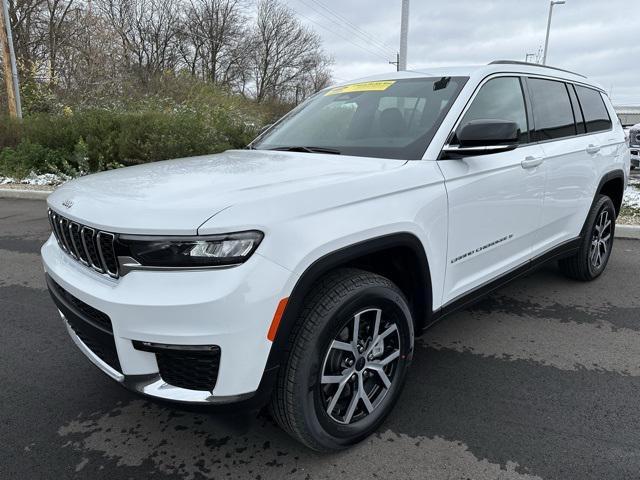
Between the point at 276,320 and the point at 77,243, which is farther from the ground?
the point at 77,243

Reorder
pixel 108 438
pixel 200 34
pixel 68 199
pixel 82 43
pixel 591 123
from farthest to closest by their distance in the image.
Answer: pixel 200 34
pixel 82 43
pixel 591 123
pixel 108 438
pixel 68 199

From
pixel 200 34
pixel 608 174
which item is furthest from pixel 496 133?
pixel 200 34

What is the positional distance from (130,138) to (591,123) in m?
9.43

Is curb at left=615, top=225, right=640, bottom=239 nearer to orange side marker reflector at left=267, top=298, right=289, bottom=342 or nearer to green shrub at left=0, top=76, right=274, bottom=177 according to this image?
orange side marker reflector at left=267, top=298, right=289, bottom=342

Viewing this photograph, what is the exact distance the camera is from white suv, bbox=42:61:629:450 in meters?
1.74

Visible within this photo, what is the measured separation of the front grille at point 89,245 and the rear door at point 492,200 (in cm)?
162

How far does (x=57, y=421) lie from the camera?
8.27 ft

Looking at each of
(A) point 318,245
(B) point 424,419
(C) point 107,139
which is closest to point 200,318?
(A) point 318,245

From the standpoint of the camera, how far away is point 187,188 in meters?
2.03

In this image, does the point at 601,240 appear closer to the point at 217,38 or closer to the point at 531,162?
the point at 531,162

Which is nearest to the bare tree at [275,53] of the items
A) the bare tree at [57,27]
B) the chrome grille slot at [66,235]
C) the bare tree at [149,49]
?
the bare tree at [149,49]

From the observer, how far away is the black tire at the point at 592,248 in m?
4.15

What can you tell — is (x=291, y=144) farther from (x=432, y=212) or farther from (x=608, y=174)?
(x=608, y=174)

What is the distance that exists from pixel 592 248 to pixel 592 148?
3.22ft
